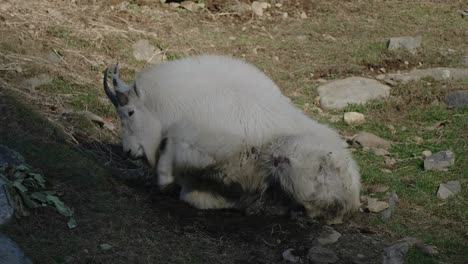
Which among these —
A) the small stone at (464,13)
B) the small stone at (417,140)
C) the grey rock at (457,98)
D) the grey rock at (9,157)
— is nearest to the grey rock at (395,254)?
the small stone at (417,140)

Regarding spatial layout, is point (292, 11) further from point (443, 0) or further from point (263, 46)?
point (443, 0)

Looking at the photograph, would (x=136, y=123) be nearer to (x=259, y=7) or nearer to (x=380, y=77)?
(x=380, y=77)

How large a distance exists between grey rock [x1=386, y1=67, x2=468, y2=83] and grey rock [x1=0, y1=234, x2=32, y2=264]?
596 cm

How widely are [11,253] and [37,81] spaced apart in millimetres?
4253

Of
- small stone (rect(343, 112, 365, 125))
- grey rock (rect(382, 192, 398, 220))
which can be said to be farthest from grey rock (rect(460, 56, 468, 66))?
grey rock (rect(382, 192, 398, 220))

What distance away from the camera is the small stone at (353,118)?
8758 millimetres

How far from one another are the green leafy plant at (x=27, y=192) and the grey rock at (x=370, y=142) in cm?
345

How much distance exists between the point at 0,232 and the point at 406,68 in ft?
21.5

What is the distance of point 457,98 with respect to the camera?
9008 mm

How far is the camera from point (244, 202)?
21.2 ft

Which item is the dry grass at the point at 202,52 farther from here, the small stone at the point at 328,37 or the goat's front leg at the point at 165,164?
the goat's front leg at the point at 165,164

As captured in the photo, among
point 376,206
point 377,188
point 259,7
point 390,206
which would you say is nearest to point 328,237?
point 376,206

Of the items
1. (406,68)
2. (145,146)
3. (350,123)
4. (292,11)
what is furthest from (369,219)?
(292,11)

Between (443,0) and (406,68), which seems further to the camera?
(443,0)
